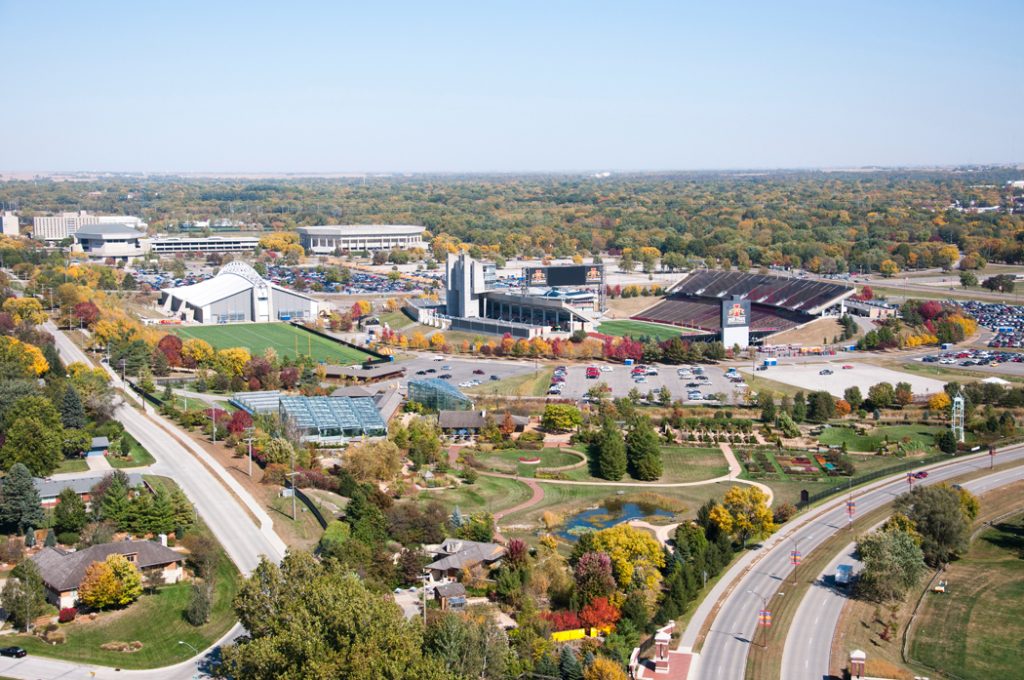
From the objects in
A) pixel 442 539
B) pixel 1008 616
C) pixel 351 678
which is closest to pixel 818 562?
pixel 1008 616

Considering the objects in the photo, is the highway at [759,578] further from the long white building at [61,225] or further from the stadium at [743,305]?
the long white building at [61,225]

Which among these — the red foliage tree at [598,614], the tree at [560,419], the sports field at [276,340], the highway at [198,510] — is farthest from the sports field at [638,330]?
the red foliage tree at [598,614]

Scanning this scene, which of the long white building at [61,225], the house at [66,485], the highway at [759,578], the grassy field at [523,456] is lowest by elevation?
the highway at [759,578]

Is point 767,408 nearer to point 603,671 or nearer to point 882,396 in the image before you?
point 882,396

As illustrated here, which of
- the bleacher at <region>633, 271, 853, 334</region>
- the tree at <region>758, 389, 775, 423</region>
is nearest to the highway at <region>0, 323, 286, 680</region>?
the tree at <region>758, 389, 775, 423</region>

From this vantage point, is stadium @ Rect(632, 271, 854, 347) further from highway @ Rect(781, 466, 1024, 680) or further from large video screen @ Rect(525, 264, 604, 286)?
highway @ Rect(781, 466, 1024, 680)

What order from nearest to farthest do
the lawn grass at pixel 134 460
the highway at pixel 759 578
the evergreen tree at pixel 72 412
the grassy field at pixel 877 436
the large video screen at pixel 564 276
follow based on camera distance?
the highway at pixel 759 578, the lawn grass at pixel 134 460, the evergreen tree at pixel 72 412, the grassy field at pixel 877 436, the large video screen at pixel 564 276
